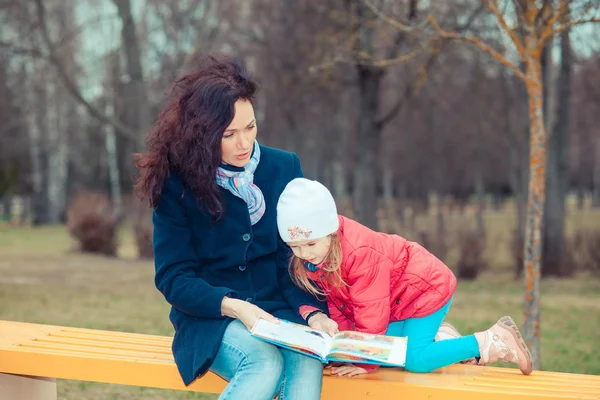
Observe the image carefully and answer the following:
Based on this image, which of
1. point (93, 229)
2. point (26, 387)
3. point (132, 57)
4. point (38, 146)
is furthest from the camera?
point (38, 146)

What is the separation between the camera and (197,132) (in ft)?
9.16

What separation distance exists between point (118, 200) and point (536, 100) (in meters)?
26.3

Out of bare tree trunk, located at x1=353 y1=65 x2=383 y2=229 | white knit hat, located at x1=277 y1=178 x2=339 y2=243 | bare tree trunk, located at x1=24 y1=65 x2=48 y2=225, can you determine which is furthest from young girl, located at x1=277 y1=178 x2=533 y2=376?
bare tree trunk, located at x1=24 y1=65 x2=48 y2=225

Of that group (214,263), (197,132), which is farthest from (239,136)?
(214,263)

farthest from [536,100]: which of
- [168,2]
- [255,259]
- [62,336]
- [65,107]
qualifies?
[65,107]

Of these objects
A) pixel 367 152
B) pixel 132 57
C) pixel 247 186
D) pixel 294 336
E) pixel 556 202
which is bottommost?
pixel 556 202

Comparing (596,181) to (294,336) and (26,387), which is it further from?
(294,336)

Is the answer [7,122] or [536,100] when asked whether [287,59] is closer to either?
[536,100]

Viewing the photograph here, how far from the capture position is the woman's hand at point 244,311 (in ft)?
9.03

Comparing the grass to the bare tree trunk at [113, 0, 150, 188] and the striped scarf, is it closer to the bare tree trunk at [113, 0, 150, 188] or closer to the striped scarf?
the striped scarf

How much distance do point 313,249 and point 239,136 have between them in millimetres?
513

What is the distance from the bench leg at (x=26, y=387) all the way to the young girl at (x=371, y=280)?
1.40 m

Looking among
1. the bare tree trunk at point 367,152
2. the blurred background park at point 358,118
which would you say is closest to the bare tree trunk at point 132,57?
the blurred background park at point 358,118

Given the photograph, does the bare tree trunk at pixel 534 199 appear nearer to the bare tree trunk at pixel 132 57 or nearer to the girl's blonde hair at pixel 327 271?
the girl's blonde hair at pixel 327 271
